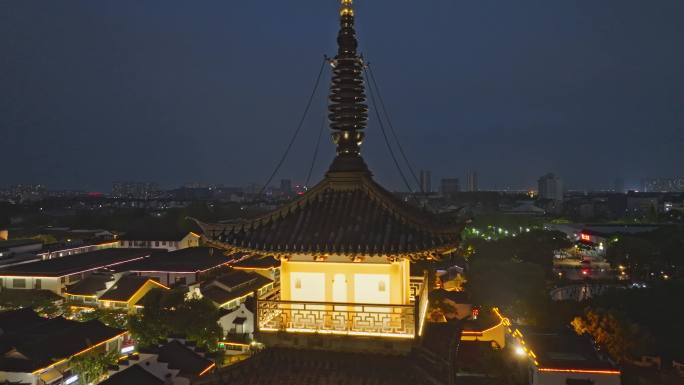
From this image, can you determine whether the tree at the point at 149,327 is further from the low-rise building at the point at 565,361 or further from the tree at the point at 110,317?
the low-rise building at the point at 565,361

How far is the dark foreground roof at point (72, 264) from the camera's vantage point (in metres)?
45.3

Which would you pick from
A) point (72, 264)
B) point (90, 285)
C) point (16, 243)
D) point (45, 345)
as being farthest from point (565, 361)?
point (16, 243)

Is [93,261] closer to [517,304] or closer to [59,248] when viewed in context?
[59,248]

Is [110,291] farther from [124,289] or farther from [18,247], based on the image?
[18,247]

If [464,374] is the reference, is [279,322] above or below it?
above

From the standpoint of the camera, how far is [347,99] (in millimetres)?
10203

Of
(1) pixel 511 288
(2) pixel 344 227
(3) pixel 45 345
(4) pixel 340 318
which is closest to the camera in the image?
(4) pixel 340 318

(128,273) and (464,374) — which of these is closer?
(464,374)

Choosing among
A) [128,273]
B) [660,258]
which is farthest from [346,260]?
[660,258]

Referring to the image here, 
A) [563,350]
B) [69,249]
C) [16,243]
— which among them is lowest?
[563,350]

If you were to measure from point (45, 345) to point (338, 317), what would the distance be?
26.1 m

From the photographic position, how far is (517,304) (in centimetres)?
3878

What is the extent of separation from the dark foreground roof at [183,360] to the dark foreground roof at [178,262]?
2083 cm

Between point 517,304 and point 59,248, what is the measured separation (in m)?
61.8
